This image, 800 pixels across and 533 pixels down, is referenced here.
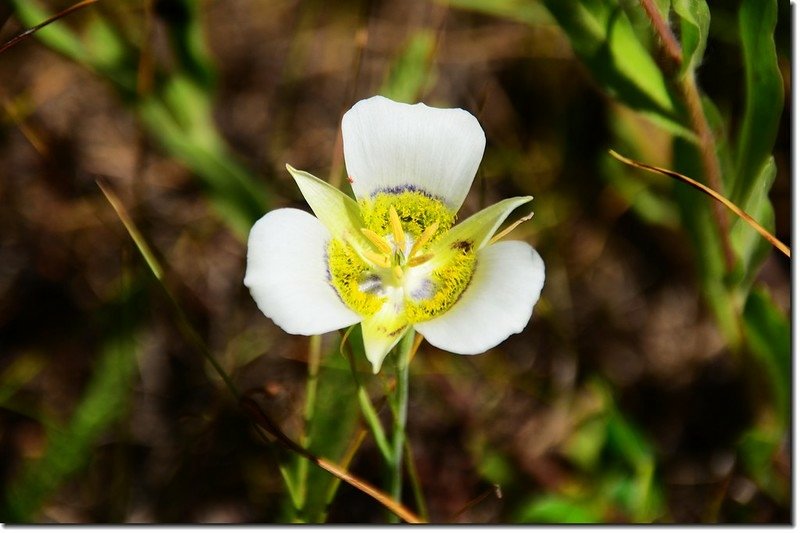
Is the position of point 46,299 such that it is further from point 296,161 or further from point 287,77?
point 287,77

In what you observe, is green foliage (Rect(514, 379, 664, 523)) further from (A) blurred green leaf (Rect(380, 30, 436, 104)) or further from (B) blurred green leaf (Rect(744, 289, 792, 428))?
(A) blurred green leaf (Rect(380, 30, 436, 104))

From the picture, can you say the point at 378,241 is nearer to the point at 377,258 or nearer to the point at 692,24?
the point at 377,258

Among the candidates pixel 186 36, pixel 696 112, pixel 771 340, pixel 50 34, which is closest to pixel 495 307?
A: pixel 696 112

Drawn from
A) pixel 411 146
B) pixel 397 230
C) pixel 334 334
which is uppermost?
pixel 411 146

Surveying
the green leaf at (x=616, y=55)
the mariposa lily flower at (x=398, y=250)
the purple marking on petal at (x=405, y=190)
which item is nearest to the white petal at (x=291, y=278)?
the mariposa lily flower at (x=398, y=250)

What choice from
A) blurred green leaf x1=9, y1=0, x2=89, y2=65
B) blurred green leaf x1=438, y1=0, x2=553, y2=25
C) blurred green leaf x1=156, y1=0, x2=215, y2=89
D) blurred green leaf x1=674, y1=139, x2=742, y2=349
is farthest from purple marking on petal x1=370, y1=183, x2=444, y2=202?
blurred green leaf x1=438, y1=0, x2=553, y2=25

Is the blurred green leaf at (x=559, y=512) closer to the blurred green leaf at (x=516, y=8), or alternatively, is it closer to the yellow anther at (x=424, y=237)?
the yellow anther at (x=424, y=237)
